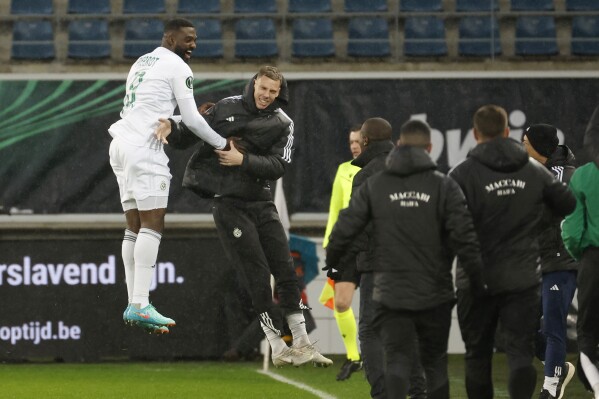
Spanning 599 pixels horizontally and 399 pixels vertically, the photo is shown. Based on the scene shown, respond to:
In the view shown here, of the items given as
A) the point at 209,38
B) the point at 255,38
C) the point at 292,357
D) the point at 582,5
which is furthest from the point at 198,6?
the point at 292,357

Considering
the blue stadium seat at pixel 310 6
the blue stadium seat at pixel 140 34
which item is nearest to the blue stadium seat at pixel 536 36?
the blue stadium seat at pixel 310 6

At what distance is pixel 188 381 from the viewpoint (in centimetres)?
1200

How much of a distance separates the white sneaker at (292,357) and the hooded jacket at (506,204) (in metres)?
1.46

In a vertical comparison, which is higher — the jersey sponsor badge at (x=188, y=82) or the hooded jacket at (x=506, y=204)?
the jersey sponsor badge at (x=188, y=82)

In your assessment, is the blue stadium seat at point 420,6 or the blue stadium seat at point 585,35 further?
the blue stadium seat at point 420,6

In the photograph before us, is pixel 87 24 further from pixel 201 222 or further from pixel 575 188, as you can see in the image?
pixel 575 188

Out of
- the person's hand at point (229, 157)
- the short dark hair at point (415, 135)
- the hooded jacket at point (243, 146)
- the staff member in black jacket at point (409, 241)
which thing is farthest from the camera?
the hooded jacket at point (243, 146)

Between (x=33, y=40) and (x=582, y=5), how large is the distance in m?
8.79

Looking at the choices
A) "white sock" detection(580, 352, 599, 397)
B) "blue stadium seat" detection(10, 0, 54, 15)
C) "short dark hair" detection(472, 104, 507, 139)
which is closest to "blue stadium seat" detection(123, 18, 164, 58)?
"blue stadium seat" detection(10, 0, 54, 15)

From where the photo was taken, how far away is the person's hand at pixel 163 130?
7.67m

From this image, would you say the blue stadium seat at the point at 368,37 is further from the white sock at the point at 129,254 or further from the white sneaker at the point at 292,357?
the white sneaker at the point at 292,357

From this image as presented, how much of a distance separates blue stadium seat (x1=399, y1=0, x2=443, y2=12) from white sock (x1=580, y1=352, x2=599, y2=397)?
10914mm

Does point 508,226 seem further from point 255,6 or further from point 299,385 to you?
point 255,6

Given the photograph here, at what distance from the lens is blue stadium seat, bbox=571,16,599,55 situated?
57.9 ft
